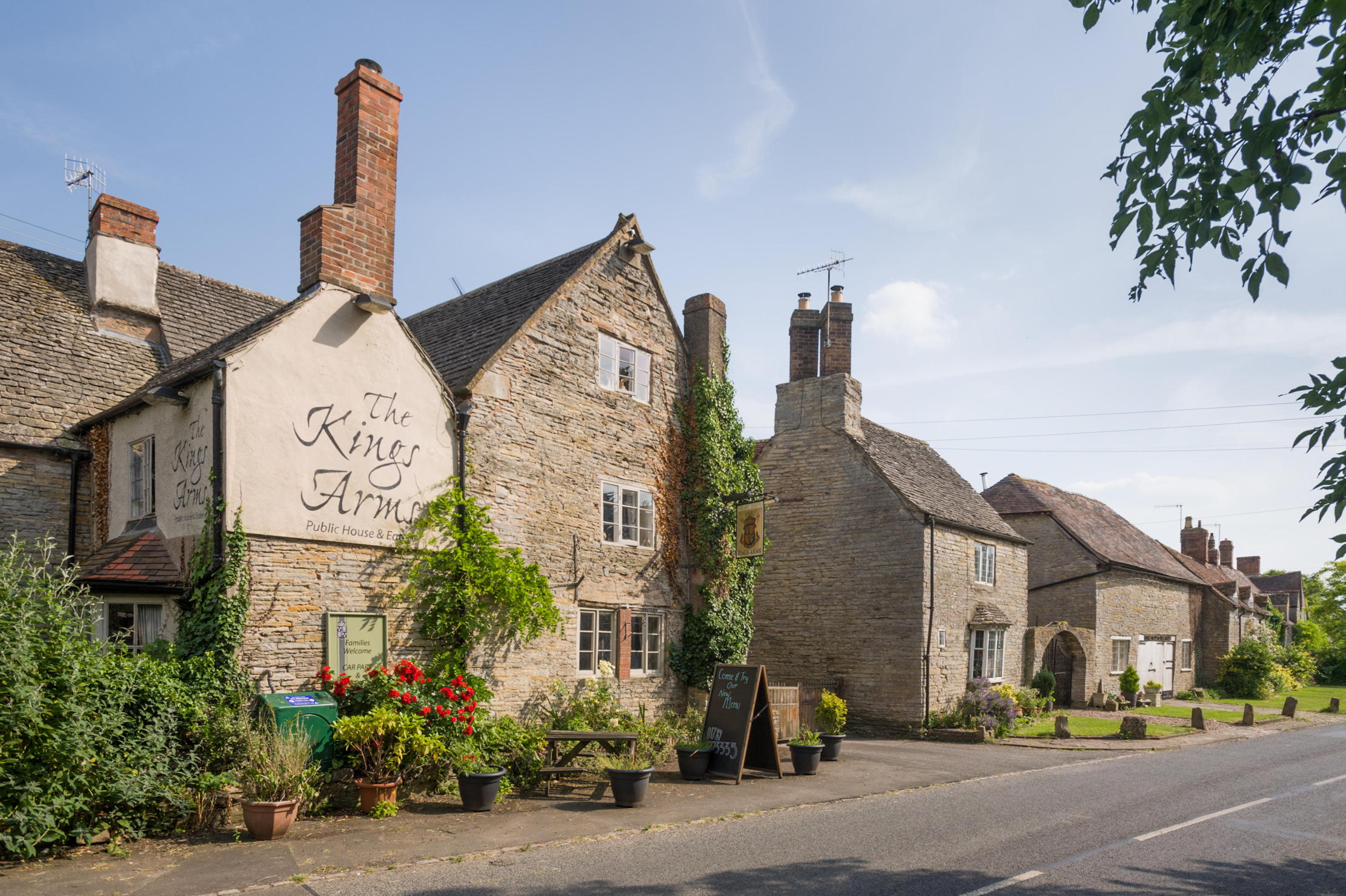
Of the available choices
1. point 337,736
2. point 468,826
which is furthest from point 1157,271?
point 337,736

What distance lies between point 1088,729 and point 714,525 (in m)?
13.4

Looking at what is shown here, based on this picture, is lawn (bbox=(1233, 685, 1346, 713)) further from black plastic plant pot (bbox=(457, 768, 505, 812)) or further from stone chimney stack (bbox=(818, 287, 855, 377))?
black plastic plant pot (bbox=(457, 768, 505, 812))

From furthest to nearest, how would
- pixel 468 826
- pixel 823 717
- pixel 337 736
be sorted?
pixel 823 717 → pixel 337 736 → pixel 468 826

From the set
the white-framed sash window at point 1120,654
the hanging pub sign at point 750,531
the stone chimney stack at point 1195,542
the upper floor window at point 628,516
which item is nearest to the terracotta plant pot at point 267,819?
the upper floor window at point 628,516

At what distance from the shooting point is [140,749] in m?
9.82

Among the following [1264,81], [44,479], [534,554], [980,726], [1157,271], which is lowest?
[980,726]

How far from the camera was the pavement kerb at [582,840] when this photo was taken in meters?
8.30

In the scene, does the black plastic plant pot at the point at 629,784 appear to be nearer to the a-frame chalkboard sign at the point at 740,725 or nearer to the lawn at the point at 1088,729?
the a-frame chalkboard sign at the point at 740,725

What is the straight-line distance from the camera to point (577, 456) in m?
16.5

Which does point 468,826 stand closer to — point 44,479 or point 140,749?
point 140,749

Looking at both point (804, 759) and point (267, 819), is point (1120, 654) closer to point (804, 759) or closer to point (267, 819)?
point (804, 759)

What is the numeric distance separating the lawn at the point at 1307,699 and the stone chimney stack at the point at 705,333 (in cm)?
2776

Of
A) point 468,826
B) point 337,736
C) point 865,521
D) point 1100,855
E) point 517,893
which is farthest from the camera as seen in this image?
point 865,521

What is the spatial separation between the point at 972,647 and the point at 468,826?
721 inches
